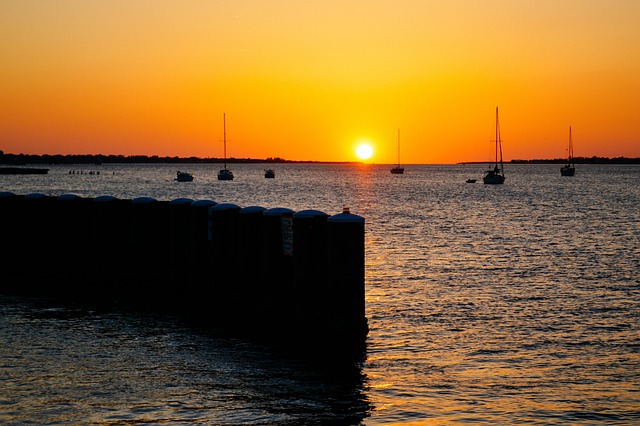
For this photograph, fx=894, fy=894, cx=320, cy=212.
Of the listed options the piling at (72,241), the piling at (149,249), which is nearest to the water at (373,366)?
the piling at (149,249)

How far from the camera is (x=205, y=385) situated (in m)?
12.6

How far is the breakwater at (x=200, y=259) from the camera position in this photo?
15680 mm

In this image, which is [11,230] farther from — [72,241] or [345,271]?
[345,271]

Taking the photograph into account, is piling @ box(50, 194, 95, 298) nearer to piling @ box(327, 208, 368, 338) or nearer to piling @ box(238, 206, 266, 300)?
piling @ box(238, 206, 266, 300)

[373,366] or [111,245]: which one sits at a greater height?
[111,245]

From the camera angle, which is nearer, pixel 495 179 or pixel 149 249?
pixel 149 249

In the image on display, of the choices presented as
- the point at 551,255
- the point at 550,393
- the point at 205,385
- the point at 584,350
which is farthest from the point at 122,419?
the point at 551,255

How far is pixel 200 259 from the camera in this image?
19141 mm

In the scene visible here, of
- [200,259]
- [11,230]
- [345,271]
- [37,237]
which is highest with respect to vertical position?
[11,230]

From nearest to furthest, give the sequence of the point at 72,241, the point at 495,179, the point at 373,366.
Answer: the point at 373,366, the point at 72,241, the point at 495,179

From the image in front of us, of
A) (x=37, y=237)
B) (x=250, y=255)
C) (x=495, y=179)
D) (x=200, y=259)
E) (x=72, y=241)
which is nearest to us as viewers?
(x=250, y=255)

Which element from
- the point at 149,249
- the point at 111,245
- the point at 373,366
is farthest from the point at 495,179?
the point at 373,366

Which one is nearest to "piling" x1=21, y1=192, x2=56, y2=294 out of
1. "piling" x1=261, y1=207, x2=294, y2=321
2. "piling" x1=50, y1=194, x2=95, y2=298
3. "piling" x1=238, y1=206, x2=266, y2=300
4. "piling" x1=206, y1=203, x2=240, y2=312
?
"piling" x1=50, y1=194, x2=95, y2=298

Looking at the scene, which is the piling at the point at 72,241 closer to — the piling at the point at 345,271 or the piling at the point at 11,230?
the piling at the point at 11,230
